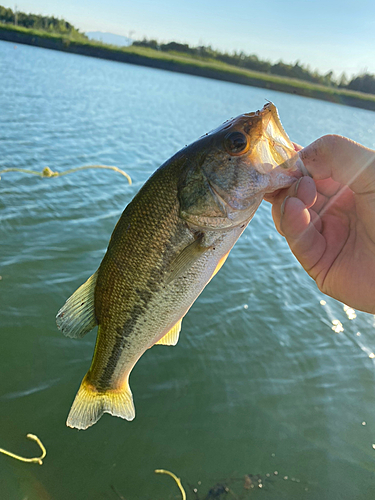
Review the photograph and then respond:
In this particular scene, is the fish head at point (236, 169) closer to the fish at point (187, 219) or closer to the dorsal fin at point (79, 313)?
the fish at point (187, 219)

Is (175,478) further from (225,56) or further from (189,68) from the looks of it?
(225,56)

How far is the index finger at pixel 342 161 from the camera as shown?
7.66 ft

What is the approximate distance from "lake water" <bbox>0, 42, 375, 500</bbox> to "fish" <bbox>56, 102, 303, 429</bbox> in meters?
2.46

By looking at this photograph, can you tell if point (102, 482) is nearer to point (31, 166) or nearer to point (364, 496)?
point (364, 496)

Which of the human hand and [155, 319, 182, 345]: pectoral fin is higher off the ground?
the human hand

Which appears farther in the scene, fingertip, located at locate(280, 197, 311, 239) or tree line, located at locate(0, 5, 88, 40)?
tree line, located at locate(0, 5, 88, 40)

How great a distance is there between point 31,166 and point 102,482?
9804 mm

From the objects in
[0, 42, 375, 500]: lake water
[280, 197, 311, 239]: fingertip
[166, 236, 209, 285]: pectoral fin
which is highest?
[280, 197, 311, 239]: fingertip

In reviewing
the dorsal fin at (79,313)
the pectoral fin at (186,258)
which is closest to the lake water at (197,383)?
the dorsal fin at (79,313)

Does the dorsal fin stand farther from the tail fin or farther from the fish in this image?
the tail fin

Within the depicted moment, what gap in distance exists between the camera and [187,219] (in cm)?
235

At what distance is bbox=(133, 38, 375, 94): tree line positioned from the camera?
10631 cm

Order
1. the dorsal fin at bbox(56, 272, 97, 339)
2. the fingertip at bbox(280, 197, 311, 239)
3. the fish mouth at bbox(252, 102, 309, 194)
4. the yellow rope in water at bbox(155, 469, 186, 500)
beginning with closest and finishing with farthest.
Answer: the fish mouth at bbox(252, 102, 309, 194), the fingertip at bbox(280, 197, 311, 239), the dorsal fin at bbox(56, 272, 97, 339), the yellow rope in water at bbox(155, 469, 186, 500)

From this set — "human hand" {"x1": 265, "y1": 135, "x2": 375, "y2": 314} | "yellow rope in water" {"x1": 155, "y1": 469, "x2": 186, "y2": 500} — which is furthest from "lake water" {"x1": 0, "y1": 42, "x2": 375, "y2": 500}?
"human hand" {"x1": 265, "y1": 135, "x2": 375, "y2": 314}
